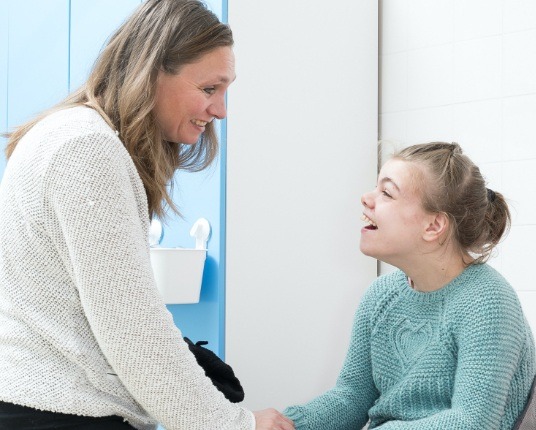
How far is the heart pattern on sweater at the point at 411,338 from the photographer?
5.10ft

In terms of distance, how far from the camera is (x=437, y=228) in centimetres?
158

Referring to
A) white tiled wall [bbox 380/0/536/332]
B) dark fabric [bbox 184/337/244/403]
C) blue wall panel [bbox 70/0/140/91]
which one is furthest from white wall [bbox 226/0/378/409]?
dark fabric [bbox 184/337/244/403]

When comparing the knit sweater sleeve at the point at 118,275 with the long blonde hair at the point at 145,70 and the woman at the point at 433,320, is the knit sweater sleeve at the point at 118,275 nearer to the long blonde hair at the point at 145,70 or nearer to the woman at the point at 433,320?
the long blonde hair at the point at 145,70

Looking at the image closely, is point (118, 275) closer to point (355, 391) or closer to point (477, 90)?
point (355, 391)

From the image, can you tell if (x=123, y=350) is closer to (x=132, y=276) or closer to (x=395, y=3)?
(x=132, y=276)

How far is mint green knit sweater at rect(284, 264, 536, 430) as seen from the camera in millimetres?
1422

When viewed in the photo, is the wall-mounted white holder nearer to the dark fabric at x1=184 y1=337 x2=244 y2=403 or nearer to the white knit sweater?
the dark fabric at x1=184 y1=337 x2=244 y2=403

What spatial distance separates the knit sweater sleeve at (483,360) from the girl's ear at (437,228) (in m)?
0.14

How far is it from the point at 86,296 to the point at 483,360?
70 centimetres

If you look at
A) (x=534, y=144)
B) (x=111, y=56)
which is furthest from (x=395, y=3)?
(x=111, y=56)

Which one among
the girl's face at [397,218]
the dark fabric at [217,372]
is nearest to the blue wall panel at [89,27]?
the girl's face at [397,218]

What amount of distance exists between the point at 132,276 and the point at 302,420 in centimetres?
58

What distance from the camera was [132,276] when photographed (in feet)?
4.01

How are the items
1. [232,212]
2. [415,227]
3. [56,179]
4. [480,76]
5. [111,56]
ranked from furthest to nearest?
[480,76] → [232,212] → [415,227] → [111,56] → [56,179]
